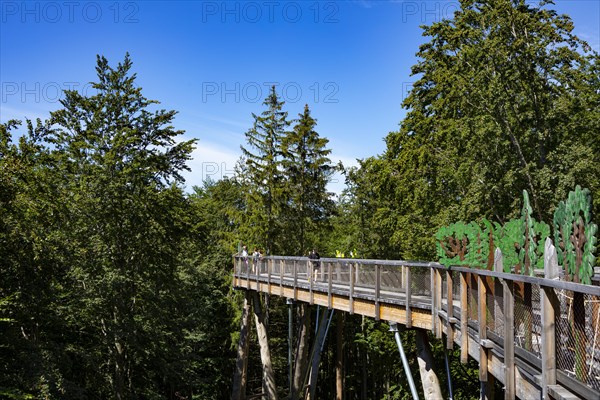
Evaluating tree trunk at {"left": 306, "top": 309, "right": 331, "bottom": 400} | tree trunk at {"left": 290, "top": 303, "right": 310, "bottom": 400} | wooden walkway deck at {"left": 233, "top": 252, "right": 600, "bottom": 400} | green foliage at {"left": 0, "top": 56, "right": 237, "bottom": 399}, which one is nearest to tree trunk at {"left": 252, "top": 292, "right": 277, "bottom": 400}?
tree trunk at {"left": 290, "top": 303, "right": 310, "bottom": 400}

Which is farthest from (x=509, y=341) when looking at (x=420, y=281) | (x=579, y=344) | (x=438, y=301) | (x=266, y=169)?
(x=266, y=169)

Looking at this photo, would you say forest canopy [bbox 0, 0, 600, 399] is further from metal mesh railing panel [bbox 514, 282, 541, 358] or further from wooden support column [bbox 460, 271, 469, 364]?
metal mesh railing panel [bbox 514, 282, 541, 358]

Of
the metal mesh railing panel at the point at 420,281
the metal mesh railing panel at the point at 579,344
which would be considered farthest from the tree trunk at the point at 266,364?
the metal mesh railing panel at the point at 579,344

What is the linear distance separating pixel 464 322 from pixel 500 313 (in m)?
1.38

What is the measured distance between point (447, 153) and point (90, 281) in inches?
545

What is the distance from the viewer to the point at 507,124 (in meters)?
16.8

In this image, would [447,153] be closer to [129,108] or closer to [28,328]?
[129,108]

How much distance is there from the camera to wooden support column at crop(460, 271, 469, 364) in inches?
273

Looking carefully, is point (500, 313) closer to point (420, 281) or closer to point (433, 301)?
point (433, 301)

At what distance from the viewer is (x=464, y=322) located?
712 cm

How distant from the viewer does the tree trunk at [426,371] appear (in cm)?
941

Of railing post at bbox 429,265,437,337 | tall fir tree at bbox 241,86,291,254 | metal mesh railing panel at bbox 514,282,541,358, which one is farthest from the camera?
tall fir tree at bbox 241,86,291,254

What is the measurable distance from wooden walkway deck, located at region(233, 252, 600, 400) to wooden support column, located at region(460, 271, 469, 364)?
1 cm

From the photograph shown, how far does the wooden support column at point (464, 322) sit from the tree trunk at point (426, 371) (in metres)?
2.64
